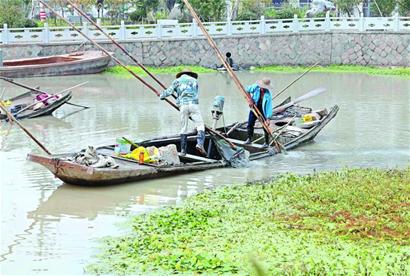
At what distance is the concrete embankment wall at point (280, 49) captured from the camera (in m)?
31.2

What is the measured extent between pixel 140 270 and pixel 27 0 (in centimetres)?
3214

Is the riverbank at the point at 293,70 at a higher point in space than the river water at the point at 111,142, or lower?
higher

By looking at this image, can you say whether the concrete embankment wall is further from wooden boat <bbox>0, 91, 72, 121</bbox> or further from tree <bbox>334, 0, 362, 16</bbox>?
wooden boat <bbox>0, 91, 72, 121</bbox>

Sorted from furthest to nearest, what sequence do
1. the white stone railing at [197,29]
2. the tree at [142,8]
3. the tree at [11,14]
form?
1. the tree at [142,8]
2. the tree at [11,14]
3. the white stone railing at [197,29]

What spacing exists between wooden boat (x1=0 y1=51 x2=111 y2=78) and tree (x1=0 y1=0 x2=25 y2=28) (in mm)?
4558

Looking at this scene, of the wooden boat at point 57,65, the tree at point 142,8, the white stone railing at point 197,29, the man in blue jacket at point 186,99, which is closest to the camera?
the man in blue jacket at point 186,99

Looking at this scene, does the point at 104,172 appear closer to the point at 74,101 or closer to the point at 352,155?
the point at 352,155

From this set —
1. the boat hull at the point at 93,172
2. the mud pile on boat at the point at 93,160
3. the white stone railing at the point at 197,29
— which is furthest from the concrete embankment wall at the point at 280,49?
the mud pile on boat at the point at 93,160

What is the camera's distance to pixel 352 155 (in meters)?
14.5

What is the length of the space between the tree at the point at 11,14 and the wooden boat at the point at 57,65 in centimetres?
456

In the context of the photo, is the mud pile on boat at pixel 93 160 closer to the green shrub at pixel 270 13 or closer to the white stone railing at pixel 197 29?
the white stone railing at pixel 197 29

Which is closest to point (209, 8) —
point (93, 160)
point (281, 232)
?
point (93, 160)

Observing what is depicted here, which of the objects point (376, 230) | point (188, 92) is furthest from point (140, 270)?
point (188, 92)

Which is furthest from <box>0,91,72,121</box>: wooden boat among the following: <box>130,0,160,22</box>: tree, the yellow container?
<box>130,0,160,22</box>: tree
